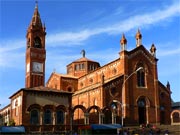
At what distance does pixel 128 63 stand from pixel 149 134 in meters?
16.9

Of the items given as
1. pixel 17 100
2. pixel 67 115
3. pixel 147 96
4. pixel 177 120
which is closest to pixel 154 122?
pixel 147 96

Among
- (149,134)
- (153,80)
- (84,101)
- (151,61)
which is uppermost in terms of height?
(151,61)


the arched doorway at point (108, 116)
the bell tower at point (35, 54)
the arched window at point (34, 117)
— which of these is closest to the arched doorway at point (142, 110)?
the arched doorway at point (108, 116)

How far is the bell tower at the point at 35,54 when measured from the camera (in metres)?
71.2

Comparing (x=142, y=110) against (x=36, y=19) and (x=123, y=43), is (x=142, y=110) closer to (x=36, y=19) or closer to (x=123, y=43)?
(x=123, y=43)

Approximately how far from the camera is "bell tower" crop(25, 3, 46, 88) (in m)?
Answer: 71.2

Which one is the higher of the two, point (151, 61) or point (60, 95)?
point (151, 61)

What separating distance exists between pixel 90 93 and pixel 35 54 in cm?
2127

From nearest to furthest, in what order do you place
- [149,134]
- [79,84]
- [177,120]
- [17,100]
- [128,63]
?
1. [149,134]
2. [17,100]
3. [128,63]
4. [177,120]
5. [79,84]

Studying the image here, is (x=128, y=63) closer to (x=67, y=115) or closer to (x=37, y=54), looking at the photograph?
(x=67, y=115)

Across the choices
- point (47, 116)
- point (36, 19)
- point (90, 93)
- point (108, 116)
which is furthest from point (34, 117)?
point (36, 19)

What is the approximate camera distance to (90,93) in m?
57.8

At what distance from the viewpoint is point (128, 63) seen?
191 feet

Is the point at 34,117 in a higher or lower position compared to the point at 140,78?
lower
